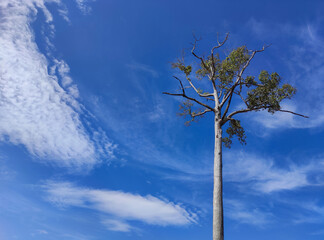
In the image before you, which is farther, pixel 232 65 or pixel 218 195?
pixel 232 65

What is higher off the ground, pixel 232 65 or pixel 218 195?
pixel 232 65

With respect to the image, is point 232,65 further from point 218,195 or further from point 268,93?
point 218,195

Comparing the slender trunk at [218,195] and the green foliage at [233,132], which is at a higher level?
the green foliage at [233,132]

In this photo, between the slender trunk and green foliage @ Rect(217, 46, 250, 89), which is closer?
the slender trunk

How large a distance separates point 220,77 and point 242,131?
410 centimetres

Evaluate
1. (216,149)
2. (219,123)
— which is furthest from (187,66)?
(216,149)

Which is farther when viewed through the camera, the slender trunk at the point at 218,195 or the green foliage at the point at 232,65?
the green foliage at the point at 232,65

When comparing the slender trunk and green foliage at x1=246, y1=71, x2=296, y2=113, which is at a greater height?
green foliage at x1=246, y1=71, x2=296, y2=113

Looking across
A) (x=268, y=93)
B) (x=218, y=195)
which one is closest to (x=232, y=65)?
(x=268, y=93)

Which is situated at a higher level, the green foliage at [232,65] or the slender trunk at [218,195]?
the green foliage at [232,65]

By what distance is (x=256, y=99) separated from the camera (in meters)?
15.9

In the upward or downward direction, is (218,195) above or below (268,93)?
below

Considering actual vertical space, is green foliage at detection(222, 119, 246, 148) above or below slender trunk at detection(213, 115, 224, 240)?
above

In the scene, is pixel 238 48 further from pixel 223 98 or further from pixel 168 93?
pixel 168 93
